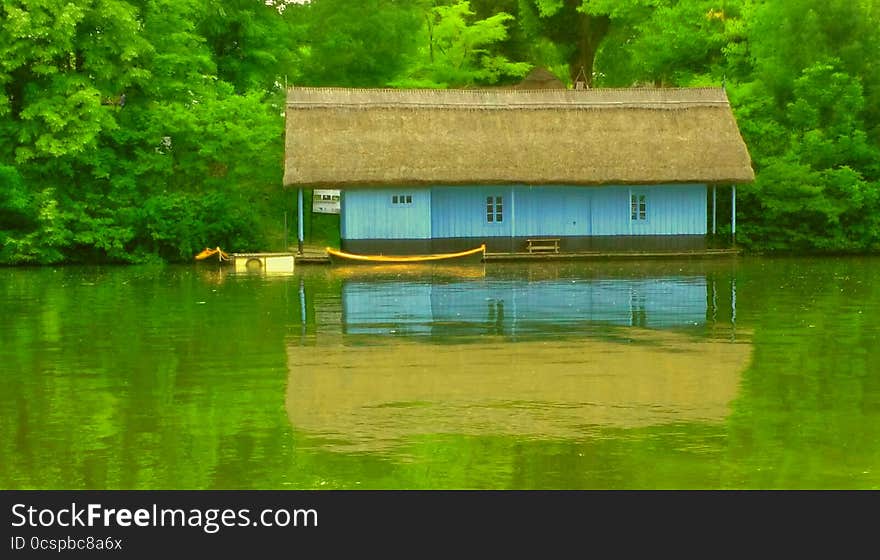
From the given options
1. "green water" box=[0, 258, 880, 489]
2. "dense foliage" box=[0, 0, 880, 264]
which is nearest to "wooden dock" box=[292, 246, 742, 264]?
"dense foliage" box=[0, 0, 880, 264]

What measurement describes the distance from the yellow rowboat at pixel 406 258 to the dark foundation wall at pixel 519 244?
0.52 metres

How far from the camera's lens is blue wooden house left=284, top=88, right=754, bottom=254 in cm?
4072

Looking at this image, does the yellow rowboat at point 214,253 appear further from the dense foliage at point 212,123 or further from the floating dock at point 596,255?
the floating dock at point 596,255

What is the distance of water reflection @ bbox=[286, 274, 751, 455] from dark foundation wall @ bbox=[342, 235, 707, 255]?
41.8 feet

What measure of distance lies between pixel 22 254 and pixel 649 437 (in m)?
29.7

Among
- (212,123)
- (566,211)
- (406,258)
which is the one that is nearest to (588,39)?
(566,211)

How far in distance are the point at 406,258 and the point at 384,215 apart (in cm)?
240

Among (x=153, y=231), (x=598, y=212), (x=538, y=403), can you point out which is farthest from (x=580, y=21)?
(x=538, y=403)

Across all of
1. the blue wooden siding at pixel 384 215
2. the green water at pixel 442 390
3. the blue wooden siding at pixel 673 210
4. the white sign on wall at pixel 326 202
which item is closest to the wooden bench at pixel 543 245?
the blue wooden siding at pixel 673 210

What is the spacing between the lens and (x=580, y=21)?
66938mm

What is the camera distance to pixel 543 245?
42.0m

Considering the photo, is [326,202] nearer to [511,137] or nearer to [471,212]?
[471,212]

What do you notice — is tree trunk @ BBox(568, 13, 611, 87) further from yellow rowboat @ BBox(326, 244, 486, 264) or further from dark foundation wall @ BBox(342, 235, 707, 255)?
yellow rowboat @ BBox(326, 244, 486, 264)

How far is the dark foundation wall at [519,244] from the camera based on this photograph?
40750 millimetres
